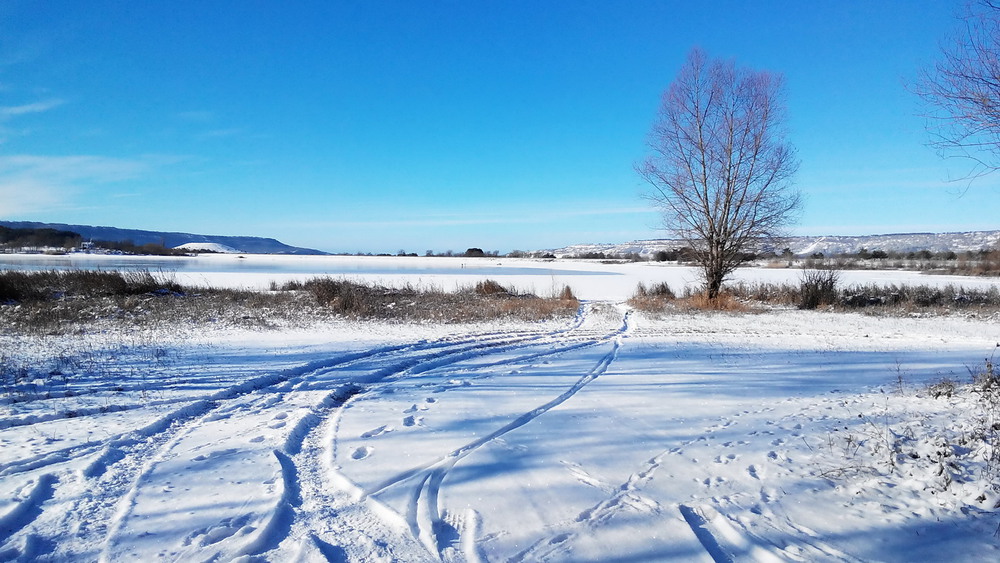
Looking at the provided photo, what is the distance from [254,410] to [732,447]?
556 centimetres

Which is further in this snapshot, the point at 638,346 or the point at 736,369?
the point at 638,346

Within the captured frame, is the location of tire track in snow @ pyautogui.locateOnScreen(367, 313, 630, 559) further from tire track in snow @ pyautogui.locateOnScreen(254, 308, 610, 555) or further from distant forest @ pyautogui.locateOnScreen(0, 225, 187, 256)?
distant forest @ pyautogui.locateOnScreen(0, 225, 187, 256)

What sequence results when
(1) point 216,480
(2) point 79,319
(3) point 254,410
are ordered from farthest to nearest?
1. (2) point 79,319
2. (3) point 254,410
3. (1) point 216,480

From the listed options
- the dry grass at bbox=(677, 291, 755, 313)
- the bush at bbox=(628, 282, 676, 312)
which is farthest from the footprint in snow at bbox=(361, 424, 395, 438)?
the dry grass at bbox=(677, 291, 755, 313)

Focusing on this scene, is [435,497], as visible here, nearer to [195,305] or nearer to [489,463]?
[489,463]

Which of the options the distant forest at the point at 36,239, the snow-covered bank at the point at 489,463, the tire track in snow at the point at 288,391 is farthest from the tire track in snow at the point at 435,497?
the distant forest at the point at 36,239

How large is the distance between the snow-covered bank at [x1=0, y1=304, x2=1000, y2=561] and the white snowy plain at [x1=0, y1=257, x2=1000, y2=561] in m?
0.02

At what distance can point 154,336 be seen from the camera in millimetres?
11469

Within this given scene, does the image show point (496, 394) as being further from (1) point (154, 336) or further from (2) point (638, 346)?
(1) point (154, 336)

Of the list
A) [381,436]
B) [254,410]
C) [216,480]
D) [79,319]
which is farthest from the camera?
[79,319]

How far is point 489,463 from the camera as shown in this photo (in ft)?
13.6

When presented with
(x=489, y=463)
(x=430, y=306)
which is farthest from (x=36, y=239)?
(x=489, y=463)

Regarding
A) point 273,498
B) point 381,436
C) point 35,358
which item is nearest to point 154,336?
point 35,358

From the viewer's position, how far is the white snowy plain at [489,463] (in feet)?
9.78
